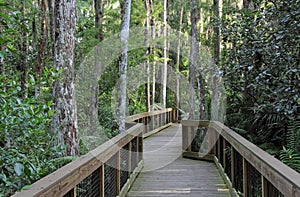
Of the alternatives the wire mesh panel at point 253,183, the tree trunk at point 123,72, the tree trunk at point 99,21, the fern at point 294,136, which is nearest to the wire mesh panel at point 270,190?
the wire mesh panel at point 253,183

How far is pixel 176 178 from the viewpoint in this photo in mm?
5492

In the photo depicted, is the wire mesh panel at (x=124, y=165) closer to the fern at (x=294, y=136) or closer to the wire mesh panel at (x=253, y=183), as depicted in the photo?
the wire mesh panel at (x=253, y=183)

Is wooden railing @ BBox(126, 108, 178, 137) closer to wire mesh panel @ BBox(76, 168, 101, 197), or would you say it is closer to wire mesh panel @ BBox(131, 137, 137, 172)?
wire mesh panel @ BBox(131, 137, 137, 172)

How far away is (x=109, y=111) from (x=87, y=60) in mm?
2027

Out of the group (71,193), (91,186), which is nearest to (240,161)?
(91,186)

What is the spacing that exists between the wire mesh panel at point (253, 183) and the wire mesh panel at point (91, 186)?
1.44m

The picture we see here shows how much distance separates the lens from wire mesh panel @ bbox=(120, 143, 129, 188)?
438 cm

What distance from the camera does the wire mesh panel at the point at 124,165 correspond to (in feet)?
14.4

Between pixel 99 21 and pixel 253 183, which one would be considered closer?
pixel 253 183

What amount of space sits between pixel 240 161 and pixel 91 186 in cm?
189

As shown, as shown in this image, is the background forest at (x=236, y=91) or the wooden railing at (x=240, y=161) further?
the background forest at (x=236, y=91)

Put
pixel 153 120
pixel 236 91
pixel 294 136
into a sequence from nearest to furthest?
pixel 294 136
pixel 236 91
pixel 153 120

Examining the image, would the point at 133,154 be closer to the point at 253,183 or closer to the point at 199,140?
the point at 199,140

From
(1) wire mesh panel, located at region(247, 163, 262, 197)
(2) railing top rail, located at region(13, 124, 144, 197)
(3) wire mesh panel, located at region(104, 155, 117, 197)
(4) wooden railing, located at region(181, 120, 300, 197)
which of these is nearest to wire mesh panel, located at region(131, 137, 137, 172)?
(3) wire mesh panel, located at region(104, 155, 117, 197)
